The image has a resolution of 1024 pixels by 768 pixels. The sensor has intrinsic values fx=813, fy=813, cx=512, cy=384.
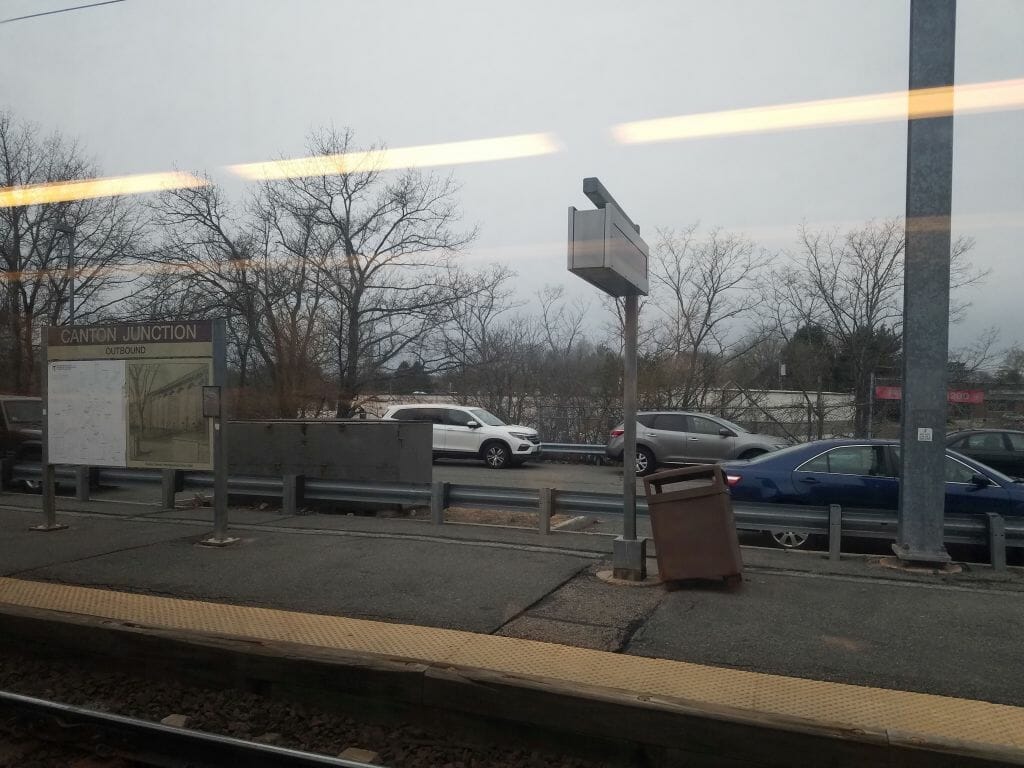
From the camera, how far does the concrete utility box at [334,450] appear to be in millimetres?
11641

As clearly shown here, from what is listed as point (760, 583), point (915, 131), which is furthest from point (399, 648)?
point (915, 131)

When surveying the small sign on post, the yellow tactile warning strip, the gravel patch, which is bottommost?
the gravel patch

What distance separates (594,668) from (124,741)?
2.77m

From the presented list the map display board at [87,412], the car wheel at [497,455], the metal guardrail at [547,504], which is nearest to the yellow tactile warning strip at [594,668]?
the map display board at [87,412]

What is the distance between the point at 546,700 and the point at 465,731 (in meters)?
0.59

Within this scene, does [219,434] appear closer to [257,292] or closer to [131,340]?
[131,340]

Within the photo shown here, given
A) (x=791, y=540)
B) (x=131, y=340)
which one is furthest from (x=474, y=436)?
(x=791, y=540)

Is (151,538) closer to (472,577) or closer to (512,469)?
(472,577)

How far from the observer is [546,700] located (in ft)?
14.7

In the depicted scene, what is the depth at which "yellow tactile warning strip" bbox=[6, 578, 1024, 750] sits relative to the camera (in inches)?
162

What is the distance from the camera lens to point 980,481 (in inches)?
339

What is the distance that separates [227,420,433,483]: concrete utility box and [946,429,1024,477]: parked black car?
10058 mm

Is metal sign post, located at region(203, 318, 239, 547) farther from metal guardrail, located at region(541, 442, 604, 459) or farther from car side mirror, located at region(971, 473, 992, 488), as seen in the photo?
metal guardrail, located at region(541, 442, 604, 459)

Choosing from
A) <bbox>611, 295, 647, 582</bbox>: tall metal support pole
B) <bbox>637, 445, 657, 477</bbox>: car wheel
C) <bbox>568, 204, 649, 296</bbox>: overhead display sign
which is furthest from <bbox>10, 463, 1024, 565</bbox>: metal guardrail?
<bbox>637, 445, 657, 477</bbox>: car wheel
